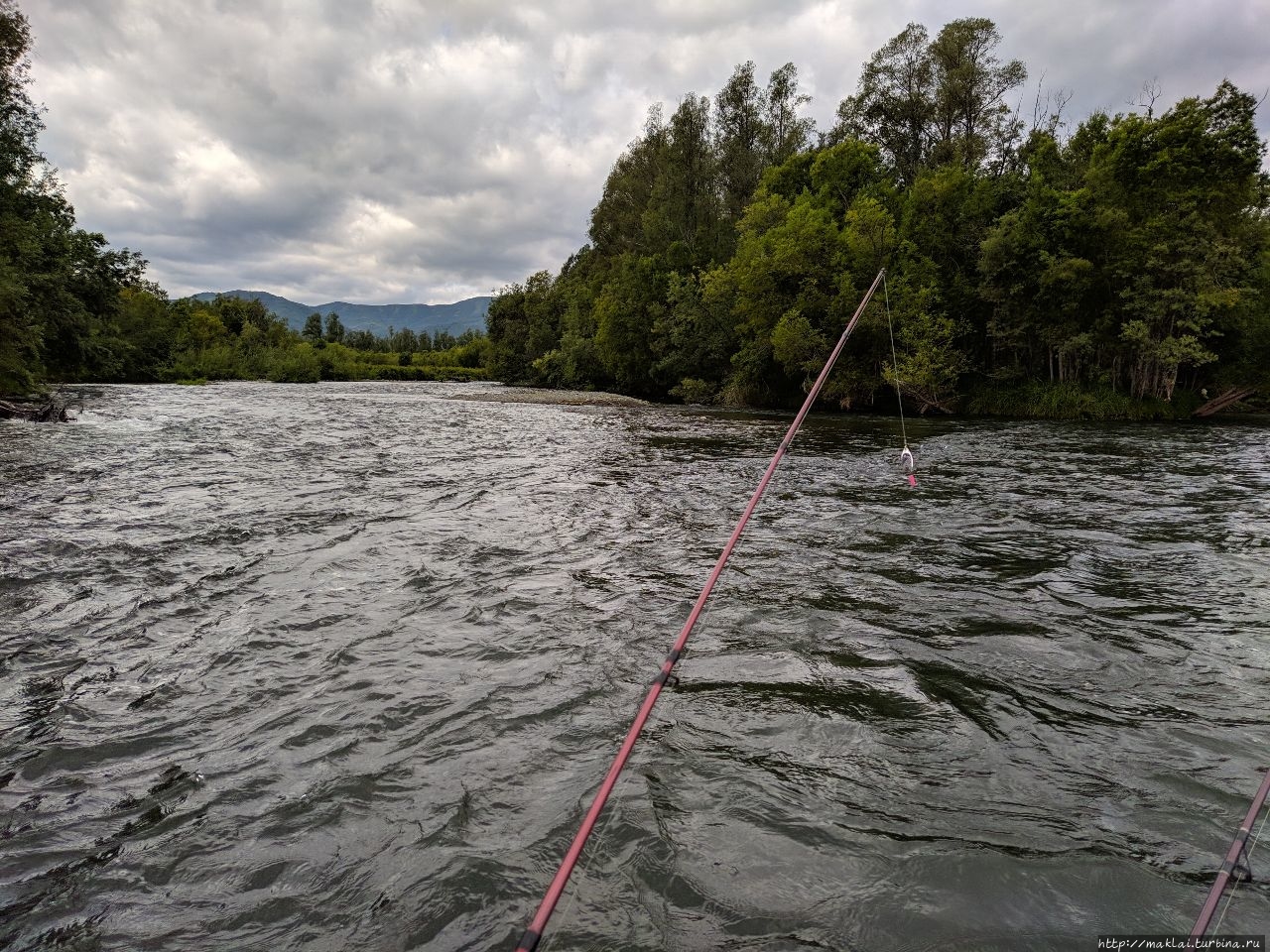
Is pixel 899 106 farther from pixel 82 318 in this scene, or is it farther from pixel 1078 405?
pixel 82 318

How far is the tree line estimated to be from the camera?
2742 centimetres

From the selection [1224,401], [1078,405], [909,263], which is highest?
[909,263]

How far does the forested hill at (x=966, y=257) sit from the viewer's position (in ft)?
101

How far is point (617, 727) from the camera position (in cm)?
451

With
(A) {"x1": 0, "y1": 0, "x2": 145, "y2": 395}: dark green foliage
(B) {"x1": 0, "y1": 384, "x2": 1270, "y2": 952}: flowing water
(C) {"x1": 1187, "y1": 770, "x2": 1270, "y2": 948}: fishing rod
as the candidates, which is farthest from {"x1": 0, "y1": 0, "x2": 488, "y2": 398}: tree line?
(C) {"x1": 1187, "y1": 770, "x2": 1270, "y2": 948}: fishing rod

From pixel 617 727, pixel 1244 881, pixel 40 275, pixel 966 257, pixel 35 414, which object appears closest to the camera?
pixel 1244 881

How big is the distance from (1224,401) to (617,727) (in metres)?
42.1

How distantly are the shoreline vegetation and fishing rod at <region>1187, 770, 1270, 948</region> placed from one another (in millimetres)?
19882

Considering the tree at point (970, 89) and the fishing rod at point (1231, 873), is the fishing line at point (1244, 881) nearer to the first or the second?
the fishing rod at point (1231, 873)

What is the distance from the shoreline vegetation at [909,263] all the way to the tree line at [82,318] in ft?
0.68

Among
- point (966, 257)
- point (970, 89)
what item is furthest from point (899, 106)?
point (966, 257)

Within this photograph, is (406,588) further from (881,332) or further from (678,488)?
(881,332)

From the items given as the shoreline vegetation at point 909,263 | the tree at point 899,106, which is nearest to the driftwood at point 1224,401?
the shoreline vegetation at point 909,263

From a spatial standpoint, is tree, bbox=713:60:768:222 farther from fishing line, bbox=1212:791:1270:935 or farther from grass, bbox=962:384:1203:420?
fishing line, bbox=1212:791:1270:935
